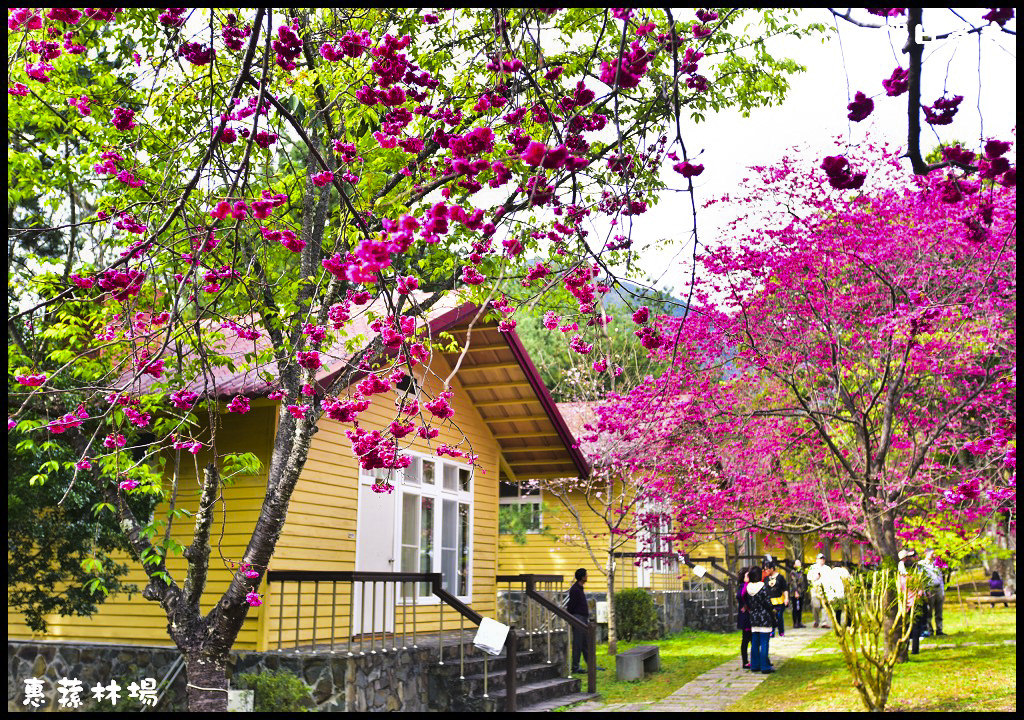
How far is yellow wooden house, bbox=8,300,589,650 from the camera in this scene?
10469 millimetres

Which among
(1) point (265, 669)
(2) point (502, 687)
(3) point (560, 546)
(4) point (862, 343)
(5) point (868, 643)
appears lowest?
(2) point (502, 687)

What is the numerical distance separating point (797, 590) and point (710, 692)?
1325 centimetres

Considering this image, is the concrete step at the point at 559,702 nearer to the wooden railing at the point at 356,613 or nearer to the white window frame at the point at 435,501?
the wooden railing at the point at 356,613

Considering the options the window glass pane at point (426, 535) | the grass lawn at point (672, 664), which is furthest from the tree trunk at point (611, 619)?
the window glass pane at point (426, 535)

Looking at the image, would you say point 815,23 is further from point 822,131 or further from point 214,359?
point 214,359

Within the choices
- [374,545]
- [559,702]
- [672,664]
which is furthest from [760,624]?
[374,545]

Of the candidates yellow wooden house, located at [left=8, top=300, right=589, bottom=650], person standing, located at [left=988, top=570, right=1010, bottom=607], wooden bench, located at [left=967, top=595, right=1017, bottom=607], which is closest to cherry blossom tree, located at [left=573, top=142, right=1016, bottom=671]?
yellow wooden house, located at [left=8, top=300, right=589, bottom=650]

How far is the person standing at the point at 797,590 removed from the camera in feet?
74.0

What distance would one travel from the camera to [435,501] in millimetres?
13477

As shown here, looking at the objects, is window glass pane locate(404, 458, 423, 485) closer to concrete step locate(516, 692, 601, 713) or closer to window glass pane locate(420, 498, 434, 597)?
window glass pane locate(420, 498, 434, 597)

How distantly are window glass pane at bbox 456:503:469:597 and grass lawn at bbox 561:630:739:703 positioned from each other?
2251mm

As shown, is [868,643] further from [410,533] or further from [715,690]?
[410,533]

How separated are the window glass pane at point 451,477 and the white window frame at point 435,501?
0.8 inches

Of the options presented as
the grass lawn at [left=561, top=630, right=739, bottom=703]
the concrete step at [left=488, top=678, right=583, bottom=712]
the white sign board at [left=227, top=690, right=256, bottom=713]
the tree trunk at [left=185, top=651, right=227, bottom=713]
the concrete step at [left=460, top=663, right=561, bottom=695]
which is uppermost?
the tree trunk at [left=185, top=651, right=227, bottom=713]
